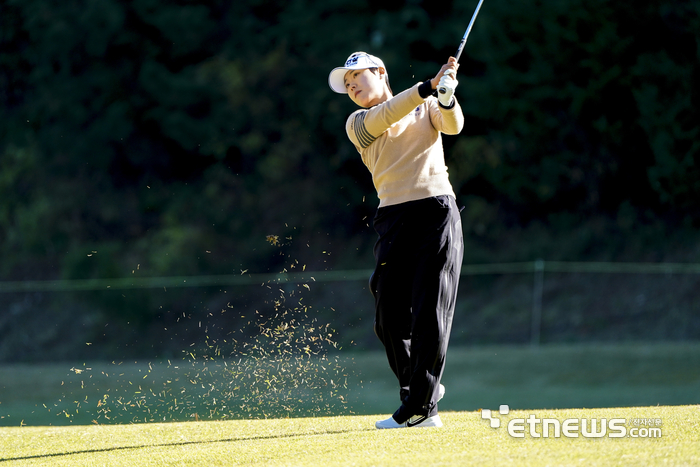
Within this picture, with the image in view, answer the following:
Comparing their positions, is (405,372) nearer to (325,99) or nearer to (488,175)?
(488,175)

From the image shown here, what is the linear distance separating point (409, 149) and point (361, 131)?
23 centimetres

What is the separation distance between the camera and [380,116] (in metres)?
3.88

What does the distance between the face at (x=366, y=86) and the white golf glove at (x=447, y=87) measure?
485 mm

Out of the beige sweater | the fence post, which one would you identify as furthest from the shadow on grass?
the fence post

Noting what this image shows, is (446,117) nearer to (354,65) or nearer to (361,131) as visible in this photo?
(361,131)

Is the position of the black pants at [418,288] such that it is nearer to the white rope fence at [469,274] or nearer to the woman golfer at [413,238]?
the woman golfer at [413,238]

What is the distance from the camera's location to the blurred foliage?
12414 millimetres

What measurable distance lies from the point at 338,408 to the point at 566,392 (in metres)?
2.61

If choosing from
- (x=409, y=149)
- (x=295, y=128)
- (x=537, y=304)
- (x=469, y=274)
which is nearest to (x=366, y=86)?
(x=409, y=149)

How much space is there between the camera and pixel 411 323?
4094 mm

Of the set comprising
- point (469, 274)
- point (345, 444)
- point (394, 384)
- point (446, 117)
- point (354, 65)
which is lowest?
point (394, 384)

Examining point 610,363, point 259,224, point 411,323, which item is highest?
point 411,323

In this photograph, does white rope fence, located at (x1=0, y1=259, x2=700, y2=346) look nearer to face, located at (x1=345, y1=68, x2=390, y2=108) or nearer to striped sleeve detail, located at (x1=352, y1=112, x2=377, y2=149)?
face, located at (x1=345, y1=68, x2=390, y2=108)

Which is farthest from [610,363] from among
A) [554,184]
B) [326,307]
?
[326,307]
